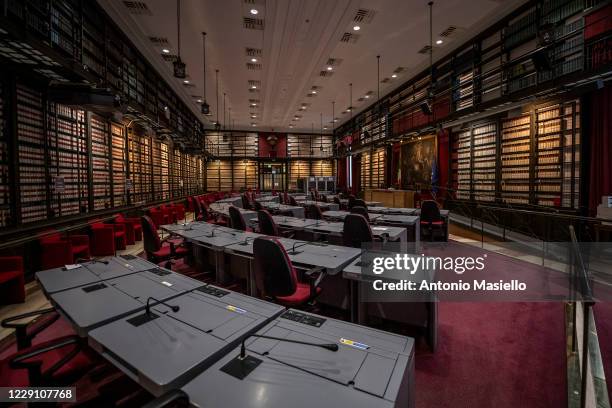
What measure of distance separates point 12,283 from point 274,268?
3575 mm

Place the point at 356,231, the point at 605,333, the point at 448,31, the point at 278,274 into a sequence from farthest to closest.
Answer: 1. the point at 448,31
2. the point at 356,231
3. the point at 605,333
4. the point at 278,274

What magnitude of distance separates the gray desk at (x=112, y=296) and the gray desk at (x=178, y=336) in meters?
0.09

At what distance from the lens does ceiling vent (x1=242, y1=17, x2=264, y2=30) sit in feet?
22.2

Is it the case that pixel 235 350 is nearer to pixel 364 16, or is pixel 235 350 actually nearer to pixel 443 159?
pixel 364 16

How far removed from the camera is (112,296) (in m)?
1.91

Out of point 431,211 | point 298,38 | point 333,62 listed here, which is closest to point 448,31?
point 333,62

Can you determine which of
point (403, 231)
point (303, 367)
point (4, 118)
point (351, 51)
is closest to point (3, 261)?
point (4, 118)

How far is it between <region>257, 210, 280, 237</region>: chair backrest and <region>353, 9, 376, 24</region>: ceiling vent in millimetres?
5099

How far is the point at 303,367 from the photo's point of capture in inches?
46.1

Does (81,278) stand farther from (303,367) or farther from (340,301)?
(340,301)

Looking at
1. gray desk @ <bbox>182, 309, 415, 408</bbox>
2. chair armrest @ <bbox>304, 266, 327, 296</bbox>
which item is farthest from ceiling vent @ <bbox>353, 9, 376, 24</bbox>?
gray desk @ <bbox>182, 309, 415, 408</bbox>

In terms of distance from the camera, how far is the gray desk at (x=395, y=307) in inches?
99.5

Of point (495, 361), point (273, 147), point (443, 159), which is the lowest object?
point (495, 361)

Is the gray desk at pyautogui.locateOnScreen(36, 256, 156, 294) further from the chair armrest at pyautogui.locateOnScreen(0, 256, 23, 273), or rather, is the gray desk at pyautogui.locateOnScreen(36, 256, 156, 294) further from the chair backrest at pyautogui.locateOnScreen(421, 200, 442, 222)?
the chair backrest at pyautogui.locateOnScreen(421, 200, 442, 222)
